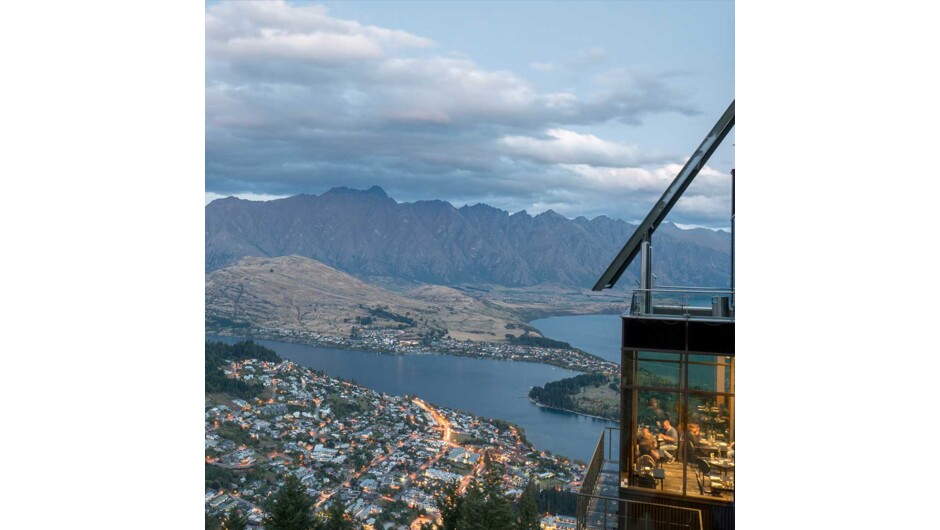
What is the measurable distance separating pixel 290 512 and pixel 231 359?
7.70 metres

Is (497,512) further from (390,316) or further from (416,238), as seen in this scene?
(416,238)

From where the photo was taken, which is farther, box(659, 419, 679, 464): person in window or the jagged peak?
the jagged peak

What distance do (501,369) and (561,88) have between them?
7692 millimetres

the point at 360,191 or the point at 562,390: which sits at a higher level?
the point at 360,191

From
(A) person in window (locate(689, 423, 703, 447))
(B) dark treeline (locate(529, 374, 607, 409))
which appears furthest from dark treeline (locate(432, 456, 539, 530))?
(B) dark treeline (locate(529, 374, 607, 409))

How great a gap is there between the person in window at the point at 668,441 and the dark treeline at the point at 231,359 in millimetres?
9228

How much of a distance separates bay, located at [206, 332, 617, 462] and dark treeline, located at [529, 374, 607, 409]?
0.44 feet

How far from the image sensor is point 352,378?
43.1 ft

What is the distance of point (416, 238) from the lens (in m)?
16.0

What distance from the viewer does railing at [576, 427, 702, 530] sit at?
10.3 ft

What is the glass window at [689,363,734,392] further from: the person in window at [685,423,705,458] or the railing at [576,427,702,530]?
the railing at [576,427,702,530]

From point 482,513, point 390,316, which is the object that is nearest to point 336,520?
point 482,513

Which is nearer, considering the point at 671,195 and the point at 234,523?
the point at 671,195
